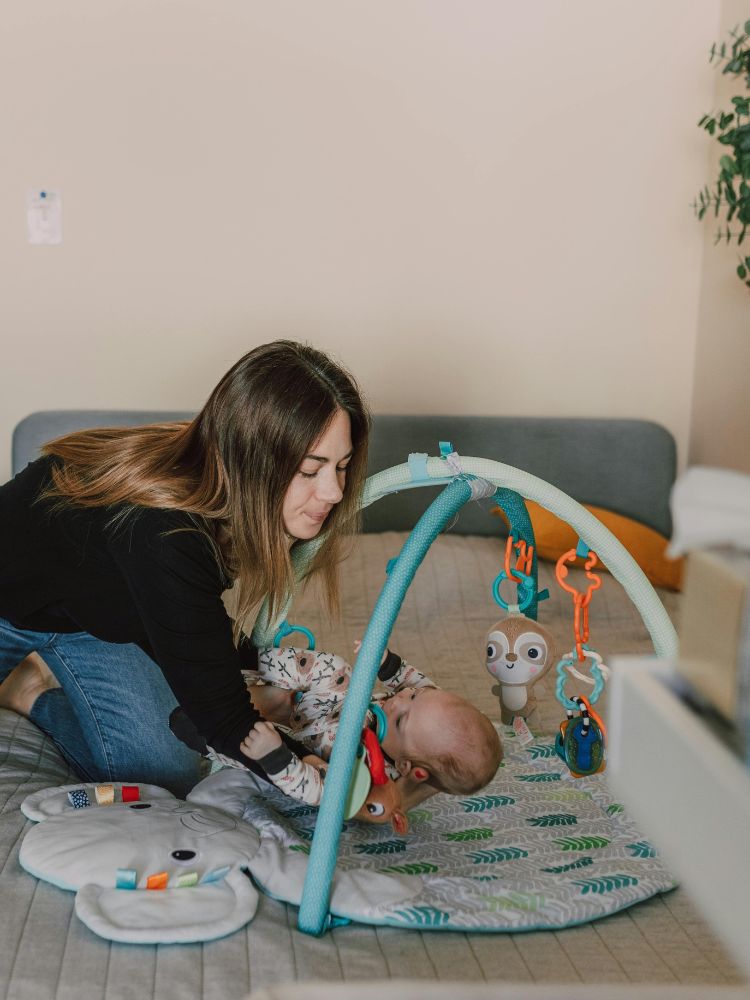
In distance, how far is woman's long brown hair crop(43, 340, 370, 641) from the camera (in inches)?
60.5

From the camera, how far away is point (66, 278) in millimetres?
3154

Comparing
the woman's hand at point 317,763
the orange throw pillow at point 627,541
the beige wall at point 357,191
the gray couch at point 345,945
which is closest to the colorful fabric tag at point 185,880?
the gray couch at point 345,945

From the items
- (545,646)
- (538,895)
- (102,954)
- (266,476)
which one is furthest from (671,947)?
(266,476)

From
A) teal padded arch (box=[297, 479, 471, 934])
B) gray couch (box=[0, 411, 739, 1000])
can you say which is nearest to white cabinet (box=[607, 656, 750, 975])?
gray couch (box=[0, 411, 739, 1000])

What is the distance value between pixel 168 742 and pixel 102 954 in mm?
653

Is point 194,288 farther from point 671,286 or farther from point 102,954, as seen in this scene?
point 102,954

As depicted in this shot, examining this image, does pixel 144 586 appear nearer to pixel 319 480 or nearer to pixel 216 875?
pixel 319 480

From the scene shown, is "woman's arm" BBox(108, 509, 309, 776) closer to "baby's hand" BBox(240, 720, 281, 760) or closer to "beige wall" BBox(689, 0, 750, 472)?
"baby's hand" BBox(240, 720, 281, 760)

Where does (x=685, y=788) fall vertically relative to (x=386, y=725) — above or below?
above

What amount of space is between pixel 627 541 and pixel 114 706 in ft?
5.44

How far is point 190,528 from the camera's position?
1.53m

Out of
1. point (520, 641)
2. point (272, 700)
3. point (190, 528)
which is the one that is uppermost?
point (190, 528)

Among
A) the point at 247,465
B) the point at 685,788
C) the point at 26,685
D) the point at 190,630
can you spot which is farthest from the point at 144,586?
the point at 685,788

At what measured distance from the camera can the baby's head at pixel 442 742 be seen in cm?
167
